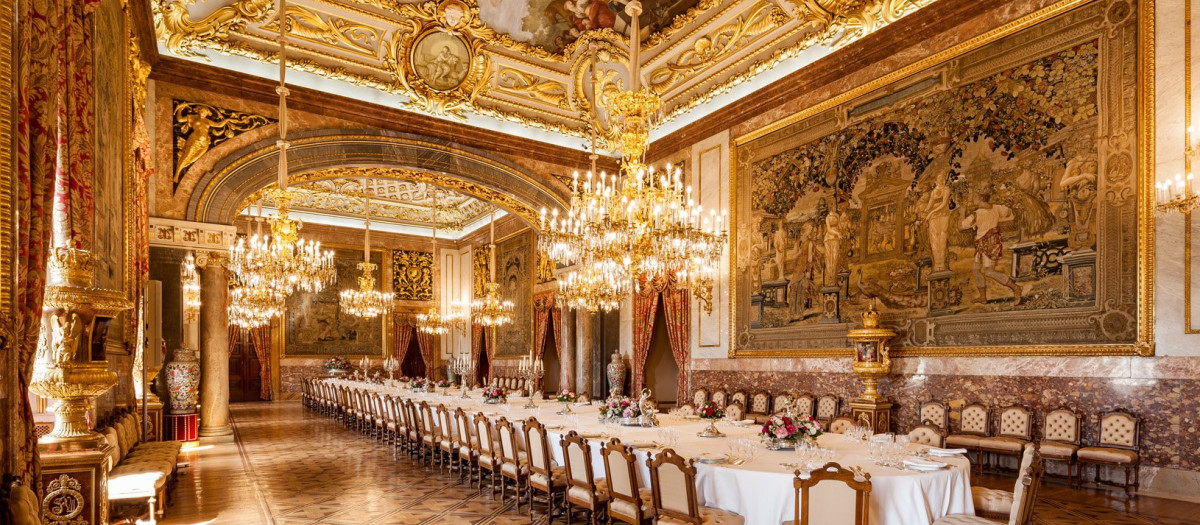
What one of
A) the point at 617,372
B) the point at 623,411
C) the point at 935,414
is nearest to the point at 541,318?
the point at 617,372

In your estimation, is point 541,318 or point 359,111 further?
point 541,318

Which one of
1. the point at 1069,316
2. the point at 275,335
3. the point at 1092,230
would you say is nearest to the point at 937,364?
the point at 1069,316

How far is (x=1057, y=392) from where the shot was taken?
6.75 m

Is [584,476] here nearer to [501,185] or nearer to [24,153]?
[24,153]

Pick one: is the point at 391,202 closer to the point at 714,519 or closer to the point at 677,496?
the point at 677,496

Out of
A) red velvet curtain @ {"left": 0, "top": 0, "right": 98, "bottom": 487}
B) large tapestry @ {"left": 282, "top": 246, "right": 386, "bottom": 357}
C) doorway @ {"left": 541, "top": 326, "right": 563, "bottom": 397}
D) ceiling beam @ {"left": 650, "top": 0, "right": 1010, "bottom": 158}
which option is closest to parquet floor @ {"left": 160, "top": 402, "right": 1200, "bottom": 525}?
red velvet curtain @ {"left": 0, "top": 0, "right": 98, "bottom": 487}

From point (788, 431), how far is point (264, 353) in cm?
1756

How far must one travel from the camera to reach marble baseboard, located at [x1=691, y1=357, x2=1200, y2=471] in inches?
236

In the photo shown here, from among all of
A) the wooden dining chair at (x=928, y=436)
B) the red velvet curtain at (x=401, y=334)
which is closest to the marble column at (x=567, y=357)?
the red velvet curtain at (x=401, y=334)

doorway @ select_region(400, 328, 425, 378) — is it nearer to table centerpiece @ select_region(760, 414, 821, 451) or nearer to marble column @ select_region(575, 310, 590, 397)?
marble column @ select_region(575, 310, 590, 397)

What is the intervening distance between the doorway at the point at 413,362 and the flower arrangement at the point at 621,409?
51.7ft

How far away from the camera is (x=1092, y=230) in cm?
656

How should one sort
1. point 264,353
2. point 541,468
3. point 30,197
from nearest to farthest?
1. point 30,197
2. point 541,468
3. point 264,353

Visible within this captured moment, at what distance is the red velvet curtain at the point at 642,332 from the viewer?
12.3m
